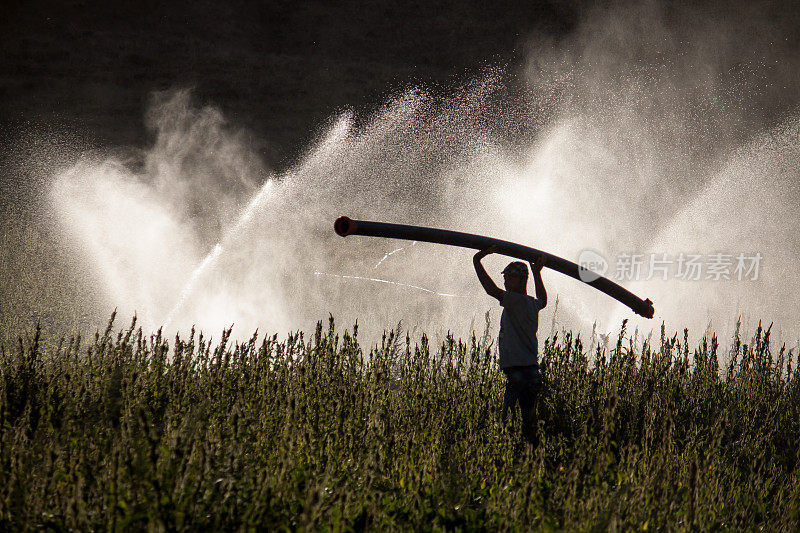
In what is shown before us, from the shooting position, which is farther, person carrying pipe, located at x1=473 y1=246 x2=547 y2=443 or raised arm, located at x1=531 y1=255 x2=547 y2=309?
raised arm, located at x1=531 y1=255 x2=547 y2=309

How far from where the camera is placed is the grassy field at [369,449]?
2.86 metres

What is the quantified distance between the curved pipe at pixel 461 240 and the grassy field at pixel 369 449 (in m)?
0.63

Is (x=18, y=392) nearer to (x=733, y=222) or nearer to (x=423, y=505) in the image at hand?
(x=423, y=505)

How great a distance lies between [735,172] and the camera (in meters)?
23.0

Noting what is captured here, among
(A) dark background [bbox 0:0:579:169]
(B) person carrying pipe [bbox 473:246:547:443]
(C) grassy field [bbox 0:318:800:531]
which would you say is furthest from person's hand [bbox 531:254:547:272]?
Answer: (A) dark background [bbox 0:0:579:169]

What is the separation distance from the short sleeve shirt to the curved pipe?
40 centimetres

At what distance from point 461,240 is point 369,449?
90.9 inches

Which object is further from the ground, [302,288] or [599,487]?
[302,288]

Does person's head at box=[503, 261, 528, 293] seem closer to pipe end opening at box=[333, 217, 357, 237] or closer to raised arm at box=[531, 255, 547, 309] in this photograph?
raised arm at box=[531, 255, 547, 309]

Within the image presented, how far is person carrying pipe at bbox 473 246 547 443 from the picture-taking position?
5.55 metres

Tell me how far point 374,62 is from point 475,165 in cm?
1513

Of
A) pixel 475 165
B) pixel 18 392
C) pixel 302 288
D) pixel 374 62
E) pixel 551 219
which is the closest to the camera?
pixel 18 392

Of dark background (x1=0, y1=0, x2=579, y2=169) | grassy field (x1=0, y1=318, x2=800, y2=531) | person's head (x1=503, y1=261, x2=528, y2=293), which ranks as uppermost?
dark background (x1=0, y1=0, x2=579, y2=169)

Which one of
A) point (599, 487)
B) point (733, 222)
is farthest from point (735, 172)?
point (599, 487)
